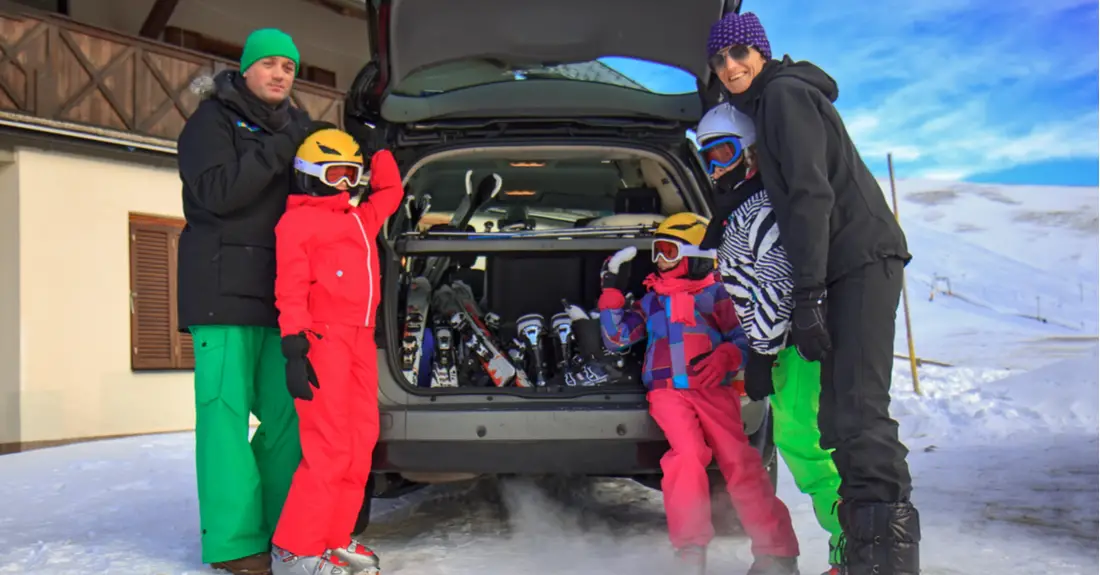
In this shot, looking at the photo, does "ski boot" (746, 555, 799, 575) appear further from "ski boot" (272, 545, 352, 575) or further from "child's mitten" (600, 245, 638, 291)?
"ski boot" (272, 545, 352, 575)

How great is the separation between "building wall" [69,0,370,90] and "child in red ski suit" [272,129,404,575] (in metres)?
7.64

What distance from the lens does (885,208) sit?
281cm

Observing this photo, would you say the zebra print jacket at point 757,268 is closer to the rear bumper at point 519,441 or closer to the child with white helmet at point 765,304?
the child with white helmet at point 765,304

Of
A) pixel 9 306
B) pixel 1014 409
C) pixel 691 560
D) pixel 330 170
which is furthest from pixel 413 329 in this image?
pixel 1014 409

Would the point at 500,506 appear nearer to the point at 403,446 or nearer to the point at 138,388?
the point at 403,446

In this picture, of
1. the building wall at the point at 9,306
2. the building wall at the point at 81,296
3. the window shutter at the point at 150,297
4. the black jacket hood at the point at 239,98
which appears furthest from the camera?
the window shutter at the point at 150,297

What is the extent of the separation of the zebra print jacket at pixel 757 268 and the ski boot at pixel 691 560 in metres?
0.69

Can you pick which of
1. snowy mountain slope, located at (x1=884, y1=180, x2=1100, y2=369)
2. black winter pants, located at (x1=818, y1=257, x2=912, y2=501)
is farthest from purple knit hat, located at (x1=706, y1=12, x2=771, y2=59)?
snowy mountain slope, located at (x1=884, y1=180, x2=1100, y2=369)

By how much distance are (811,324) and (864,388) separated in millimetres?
241

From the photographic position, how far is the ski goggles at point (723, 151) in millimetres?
3066

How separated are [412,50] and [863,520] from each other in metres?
2.30

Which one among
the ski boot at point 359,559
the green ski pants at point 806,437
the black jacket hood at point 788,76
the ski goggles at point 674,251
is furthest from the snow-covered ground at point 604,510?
the black jacket hood at point 788,76

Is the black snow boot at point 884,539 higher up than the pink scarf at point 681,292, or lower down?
lower down

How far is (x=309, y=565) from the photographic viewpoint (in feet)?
10.0
